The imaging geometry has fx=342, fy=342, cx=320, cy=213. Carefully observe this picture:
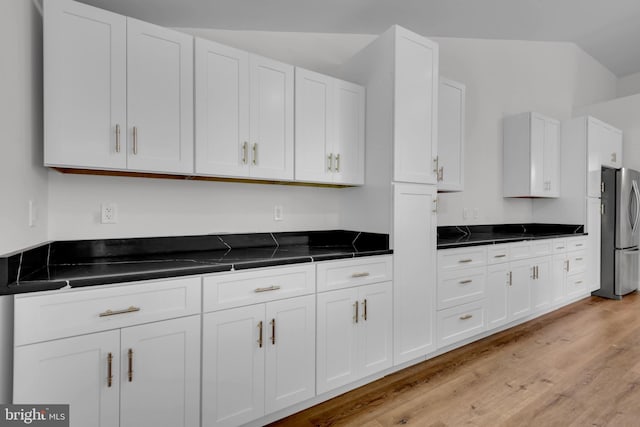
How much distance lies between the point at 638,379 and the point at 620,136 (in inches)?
150

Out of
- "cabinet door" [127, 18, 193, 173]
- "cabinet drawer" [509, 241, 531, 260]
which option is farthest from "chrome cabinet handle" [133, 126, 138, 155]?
"cabinet drawer" [509, 241, 531, 260]

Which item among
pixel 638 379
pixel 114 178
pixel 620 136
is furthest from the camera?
pixel 620 136

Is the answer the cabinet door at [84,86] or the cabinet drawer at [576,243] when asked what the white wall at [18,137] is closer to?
the cabinet door at [84,86]

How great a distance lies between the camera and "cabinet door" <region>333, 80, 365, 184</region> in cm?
252

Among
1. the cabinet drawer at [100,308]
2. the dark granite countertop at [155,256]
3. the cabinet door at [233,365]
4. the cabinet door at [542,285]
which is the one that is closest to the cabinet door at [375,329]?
the dark granite countertop at [155,256]

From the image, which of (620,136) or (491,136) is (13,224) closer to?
(491,136)

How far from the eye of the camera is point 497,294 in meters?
3.16

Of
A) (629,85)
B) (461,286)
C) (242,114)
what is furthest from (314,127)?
(629,85)

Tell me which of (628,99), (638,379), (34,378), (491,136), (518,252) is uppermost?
(628,99)

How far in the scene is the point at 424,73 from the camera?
256 cm

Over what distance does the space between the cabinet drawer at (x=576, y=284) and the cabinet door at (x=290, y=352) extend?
11.7ft

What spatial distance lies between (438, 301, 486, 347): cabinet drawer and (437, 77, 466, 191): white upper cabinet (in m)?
1.09

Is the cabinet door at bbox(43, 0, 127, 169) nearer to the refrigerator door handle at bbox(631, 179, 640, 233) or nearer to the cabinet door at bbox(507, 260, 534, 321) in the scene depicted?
the cabinet door at bbox(507, 260, 534, 321)

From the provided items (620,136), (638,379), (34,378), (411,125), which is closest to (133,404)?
(34,378)
